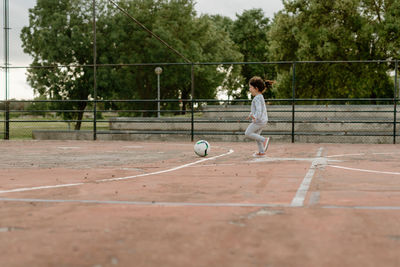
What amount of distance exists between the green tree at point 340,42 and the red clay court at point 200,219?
20.9m

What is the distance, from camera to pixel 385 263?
229 cm

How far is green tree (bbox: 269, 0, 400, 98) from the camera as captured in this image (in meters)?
25.5

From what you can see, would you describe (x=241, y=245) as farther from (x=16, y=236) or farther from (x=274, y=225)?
(x=16, y=236)

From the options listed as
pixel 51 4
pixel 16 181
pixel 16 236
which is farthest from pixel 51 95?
pixel 16 236

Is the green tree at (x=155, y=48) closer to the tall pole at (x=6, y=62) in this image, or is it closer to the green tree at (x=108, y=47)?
the green tree at (x=108, y=47)

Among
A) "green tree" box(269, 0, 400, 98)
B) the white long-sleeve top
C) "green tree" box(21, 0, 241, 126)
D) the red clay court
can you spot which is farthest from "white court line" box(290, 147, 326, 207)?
"green tree" box(21, 0, 241, 126)

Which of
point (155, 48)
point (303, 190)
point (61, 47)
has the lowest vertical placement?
point (303, 190)

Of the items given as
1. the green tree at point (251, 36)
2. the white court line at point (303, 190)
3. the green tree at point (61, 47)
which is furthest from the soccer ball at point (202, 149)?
the green tree at point (251, 36)

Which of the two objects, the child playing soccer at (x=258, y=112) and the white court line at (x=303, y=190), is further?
the child playing soccer at (x=258, y=112)

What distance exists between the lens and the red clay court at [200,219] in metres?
2.42

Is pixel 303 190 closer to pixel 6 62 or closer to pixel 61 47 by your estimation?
pixel 6 62

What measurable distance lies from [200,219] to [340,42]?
24806 millimetres

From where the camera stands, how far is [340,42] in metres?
26.2

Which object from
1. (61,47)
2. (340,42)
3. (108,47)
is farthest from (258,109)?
(108,47)
